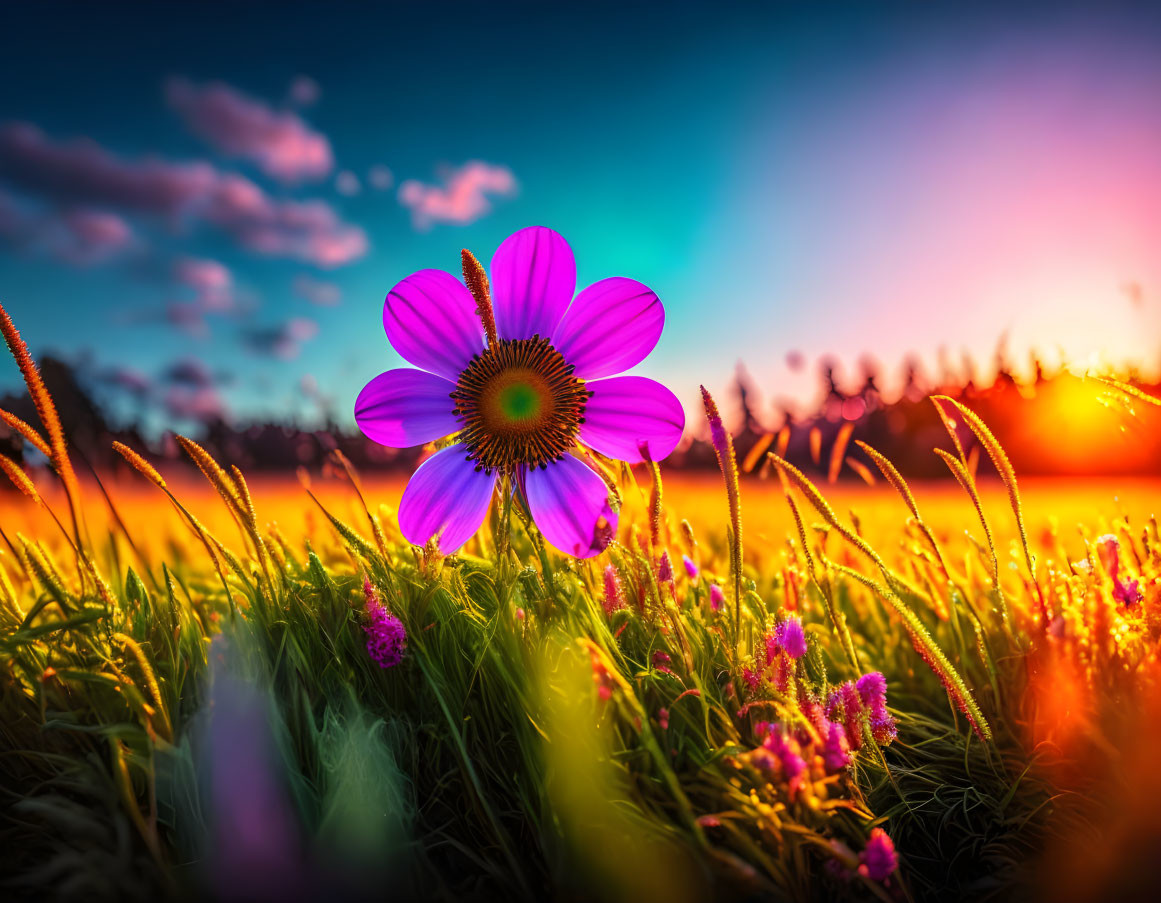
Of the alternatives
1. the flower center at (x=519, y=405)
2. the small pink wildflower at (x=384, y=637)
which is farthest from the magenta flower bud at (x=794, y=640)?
the small pink wildflower at (x=384, y=637)

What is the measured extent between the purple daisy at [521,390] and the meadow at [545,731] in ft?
0.38

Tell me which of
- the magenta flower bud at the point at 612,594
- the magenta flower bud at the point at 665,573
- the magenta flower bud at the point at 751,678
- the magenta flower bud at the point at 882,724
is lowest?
the magenta flower bud at the point at 882,724

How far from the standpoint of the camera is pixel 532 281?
164cm

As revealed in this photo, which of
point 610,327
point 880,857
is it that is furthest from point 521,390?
point 880,857

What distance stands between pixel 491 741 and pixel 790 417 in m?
1.76

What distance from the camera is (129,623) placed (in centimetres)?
152

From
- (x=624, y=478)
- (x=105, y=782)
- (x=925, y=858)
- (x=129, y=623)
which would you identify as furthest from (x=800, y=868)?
(x=129, y=623)

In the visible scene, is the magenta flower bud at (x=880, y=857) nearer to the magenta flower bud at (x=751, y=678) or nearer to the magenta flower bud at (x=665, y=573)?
the magenta flower bud at (x=751, y=678)

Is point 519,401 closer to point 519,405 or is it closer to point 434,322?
point 519,405

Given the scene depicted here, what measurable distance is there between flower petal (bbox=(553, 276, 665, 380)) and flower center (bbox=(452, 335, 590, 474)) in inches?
1.8

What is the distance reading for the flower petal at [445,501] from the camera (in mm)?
1571

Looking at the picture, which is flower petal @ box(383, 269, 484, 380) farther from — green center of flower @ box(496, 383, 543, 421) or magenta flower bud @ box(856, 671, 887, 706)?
magenta flower bud @ box(856, 671, 887, 706)

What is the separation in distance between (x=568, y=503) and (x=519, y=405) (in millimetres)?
270

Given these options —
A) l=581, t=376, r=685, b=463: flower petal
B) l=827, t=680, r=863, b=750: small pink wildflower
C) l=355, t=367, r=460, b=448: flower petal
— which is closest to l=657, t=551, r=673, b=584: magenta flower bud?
l=581, t=376, r=685, b=463: flower petal
